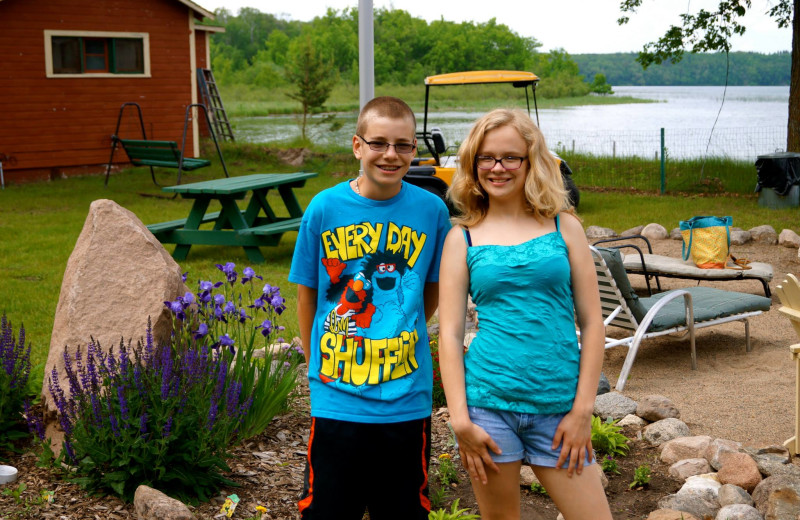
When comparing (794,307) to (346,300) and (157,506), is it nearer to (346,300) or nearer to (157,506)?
(346,300)

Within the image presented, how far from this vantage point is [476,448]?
7.38 ft

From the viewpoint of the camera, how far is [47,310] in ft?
23.3

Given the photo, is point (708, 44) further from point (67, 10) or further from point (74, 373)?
point (74, 373)

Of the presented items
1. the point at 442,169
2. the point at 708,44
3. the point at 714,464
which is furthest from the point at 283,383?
the point at 708,44

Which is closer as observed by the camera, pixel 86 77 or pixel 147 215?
pixel 147 215

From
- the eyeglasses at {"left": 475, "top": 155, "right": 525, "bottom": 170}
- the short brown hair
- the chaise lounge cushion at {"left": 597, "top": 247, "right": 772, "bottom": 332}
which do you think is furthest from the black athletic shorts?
the chaise lounge cushion at {"left": 597, "top": 247, "right": 772, "bottom": 332}

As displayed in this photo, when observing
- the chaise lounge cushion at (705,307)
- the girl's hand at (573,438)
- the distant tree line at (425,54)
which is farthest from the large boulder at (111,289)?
the distant tree line at (425,54)

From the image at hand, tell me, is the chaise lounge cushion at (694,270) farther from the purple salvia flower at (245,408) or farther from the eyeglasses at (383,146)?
the eyeglasses at (383,146)

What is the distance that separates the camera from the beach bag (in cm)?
744

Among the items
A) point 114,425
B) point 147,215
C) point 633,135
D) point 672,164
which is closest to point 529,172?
point 114,425

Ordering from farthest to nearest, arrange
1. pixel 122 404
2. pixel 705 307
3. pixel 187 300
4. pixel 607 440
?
1. pixel 705 307
2. pixel 607 440
3. pixel 187 300
4. pixel 122 404

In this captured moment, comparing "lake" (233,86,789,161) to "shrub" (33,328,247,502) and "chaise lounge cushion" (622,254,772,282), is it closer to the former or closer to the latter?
"chaise lounge cushion" (622,254,772,282)

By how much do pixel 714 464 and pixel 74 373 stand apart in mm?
2873

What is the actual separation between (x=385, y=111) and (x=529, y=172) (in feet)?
1.53
